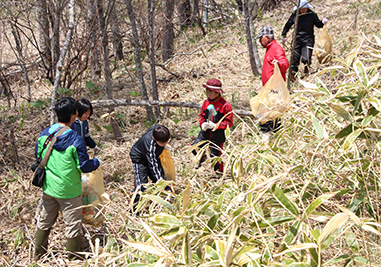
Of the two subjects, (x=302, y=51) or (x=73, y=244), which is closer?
(x=73, y=244)

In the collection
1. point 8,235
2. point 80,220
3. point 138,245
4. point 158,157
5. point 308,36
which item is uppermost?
point 308,36

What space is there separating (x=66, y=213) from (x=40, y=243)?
45 cm

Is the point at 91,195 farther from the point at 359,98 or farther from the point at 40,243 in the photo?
the point at 359,98

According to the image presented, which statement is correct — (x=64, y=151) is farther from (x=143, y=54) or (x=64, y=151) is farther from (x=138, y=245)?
(x=143, y=54)

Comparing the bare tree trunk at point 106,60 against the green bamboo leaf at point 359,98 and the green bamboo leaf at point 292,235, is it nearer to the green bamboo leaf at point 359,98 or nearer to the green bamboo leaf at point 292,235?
the green bamboo leaf at point 359,98

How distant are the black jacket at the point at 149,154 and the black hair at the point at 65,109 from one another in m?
0.78

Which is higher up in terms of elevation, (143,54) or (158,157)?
(143,54)

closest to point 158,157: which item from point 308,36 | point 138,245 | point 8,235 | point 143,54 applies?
point 8,235

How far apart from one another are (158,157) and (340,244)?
7.37 ft

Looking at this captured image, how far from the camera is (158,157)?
11.1 ft

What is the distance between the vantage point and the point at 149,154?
333cm

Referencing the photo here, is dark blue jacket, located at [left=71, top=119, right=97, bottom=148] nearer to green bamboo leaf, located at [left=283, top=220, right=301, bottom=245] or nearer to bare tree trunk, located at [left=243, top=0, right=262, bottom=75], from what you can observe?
green bamboo leaf, located at [left=283, top=220, right=301, bottom=245]

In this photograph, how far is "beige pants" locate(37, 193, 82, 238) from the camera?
2.97m

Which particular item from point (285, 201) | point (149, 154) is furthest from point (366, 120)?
point (149, 154)
